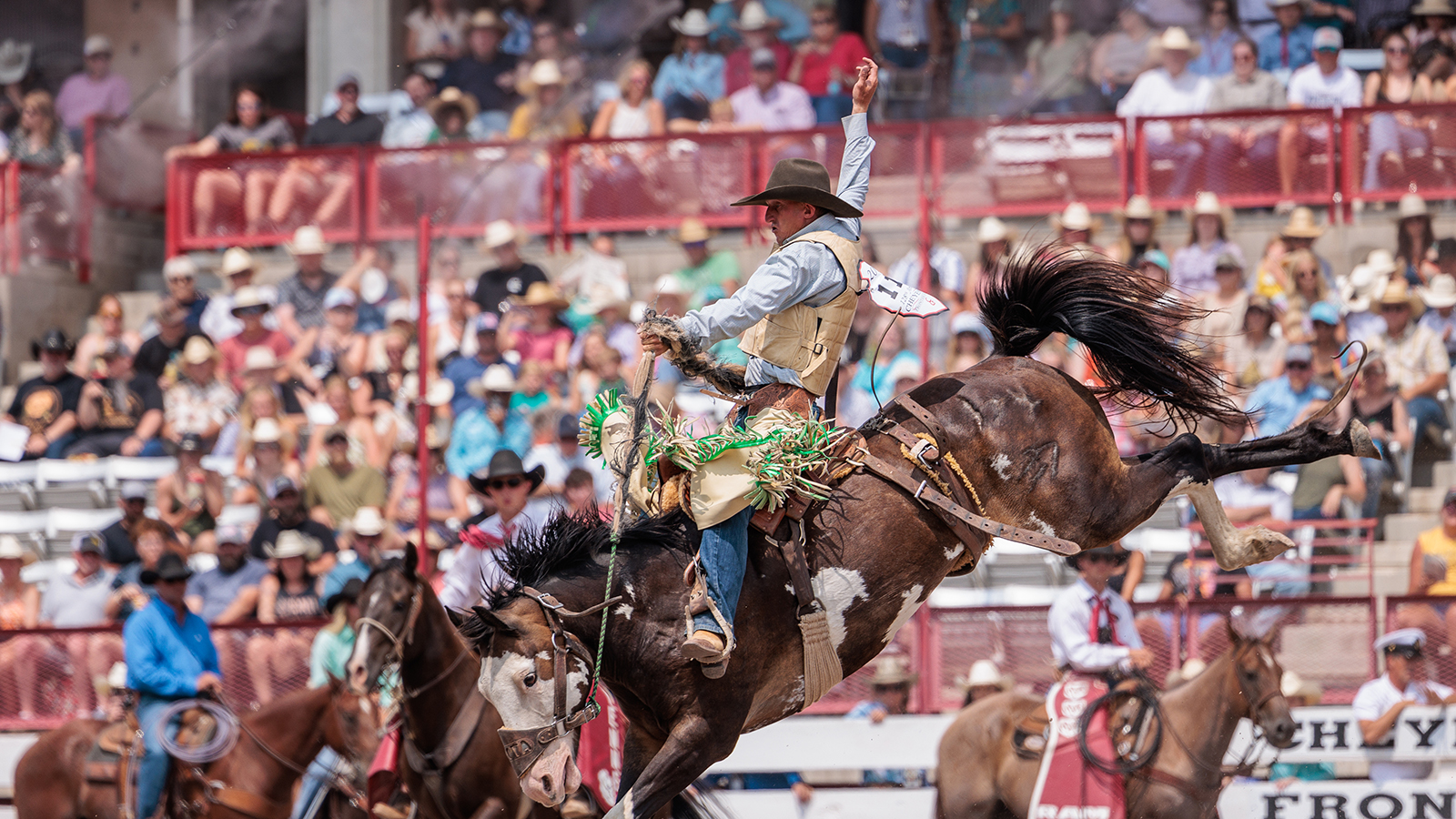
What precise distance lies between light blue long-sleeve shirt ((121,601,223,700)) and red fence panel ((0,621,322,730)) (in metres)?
0.71

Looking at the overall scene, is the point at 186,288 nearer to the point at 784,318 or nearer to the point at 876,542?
the point at 784,318

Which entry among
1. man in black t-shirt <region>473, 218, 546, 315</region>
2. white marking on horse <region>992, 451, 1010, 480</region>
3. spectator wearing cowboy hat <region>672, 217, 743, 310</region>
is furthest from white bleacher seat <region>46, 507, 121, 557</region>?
white marking on horse <region>992, 451, 1010, 480</region>

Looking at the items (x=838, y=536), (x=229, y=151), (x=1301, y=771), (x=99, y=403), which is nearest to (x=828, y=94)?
(x=229, y=151)

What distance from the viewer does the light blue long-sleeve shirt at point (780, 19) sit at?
1658cm

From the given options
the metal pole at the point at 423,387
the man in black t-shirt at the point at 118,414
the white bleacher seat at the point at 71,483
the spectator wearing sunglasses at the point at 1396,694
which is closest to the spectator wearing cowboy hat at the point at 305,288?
the man in black t-shirt at the point at 118,414

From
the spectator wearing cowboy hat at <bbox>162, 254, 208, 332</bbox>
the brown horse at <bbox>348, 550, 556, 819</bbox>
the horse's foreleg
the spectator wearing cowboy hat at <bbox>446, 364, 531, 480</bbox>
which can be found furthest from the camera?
the spectator wearing cowboy hat at <bbox>162, 254, 208, 332</bbox>

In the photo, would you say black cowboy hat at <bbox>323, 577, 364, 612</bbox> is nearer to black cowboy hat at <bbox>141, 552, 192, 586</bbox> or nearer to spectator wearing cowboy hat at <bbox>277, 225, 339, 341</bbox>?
black cowboy hat at <bbox>141, 552, 192, 586</bbox>

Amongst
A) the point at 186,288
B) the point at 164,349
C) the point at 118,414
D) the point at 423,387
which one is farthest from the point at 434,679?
the point at 186,288

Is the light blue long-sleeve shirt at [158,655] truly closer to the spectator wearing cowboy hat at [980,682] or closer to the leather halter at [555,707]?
the spectator wearing cowboy hat at [980,682]

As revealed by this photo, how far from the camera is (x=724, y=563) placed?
6.26 m

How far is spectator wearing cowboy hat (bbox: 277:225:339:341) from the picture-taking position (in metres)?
14.9

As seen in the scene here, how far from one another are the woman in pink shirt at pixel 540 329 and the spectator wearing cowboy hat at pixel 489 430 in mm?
685

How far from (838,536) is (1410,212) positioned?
26.9 feet

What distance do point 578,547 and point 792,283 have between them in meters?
1.20
